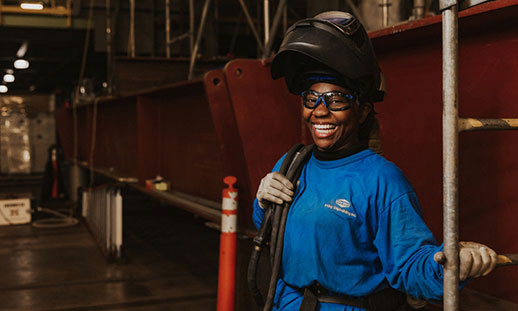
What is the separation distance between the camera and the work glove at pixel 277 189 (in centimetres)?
214

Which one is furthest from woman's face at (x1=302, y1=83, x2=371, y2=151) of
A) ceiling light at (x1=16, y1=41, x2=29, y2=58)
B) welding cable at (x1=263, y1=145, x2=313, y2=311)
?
ceiling light at (x1=16, y1=41, x2=29, y2=58)

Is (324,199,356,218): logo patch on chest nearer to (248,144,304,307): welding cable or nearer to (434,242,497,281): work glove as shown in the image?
(248,144,304,307): welding cable

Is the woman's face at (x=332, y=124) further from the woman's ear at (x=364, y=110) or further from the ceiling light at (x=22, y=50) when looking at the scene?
the ceiling light at (x=22, y=50)

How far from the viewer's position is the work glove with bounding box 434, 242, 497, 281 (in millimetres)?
1568

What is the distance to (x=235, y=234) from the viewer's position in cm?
389

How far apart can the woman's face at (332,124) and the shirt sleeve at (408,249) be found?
32 centimetres

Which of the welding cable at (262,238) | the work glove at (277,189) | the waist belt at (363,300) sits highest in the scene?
the work glove at (277,189)

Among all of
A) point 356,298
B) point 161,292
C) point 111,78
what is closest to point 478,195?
point 356,298

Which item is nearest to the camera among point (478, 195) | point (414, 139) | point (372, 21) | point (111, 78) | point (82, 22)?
point (478, 195)

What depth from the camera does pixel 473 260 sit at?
5.16ft

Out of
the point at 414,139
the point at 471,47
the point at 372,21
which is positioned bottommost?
the point at 414,139

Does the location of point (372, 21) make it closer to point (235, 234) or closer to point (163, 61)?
point (235, 234)

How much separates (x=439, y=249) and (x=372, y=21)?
93.4 inches

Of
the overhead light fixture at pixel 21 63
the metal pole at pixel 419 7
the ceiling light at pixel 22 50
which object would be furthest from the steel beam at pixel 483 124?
the overhead light fixture at pixel 21 63
